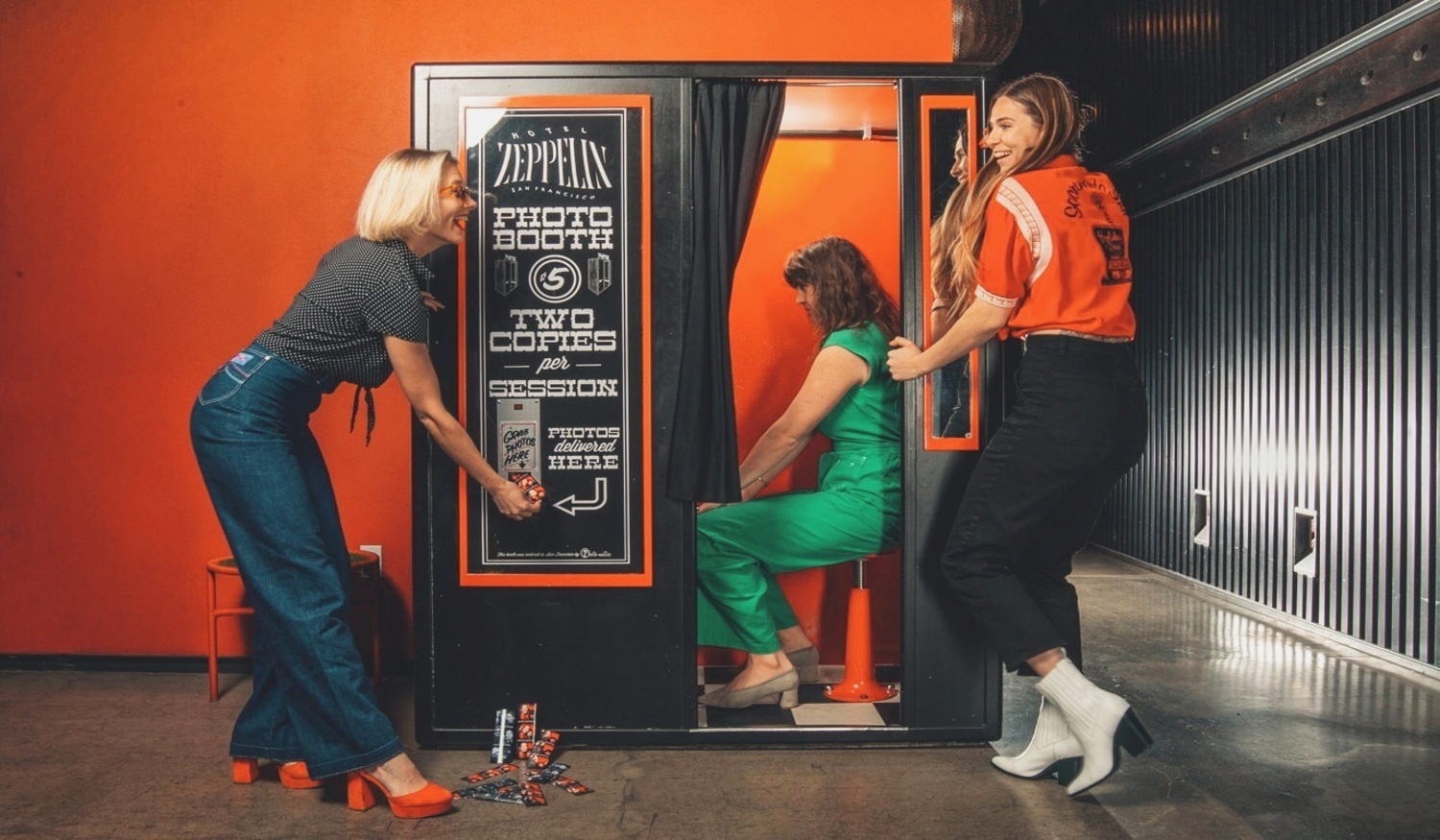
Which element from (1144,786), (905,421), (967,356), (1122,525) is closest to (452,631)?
(905,421)

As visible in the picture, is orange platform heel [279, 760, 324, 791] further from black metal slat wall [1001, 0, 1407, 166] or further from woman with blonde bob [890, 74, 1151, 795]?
black metal slat wall [1001, 0, 1407, 166]

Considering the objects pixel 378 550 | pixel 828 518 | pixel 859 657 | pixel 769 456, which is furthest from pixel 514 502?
pixel 859 657

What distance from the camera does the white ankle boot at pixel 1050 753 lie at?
276cm

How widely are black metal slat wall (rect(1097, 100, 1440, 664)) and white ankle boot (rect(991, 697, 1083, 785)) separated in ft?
7.16

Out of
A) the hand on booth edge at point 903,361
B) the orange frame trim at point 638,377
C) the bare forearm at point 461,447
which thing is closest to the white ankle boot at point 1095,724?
the hand on booth edge at point 903,361

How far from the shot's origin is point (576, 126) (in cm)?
298

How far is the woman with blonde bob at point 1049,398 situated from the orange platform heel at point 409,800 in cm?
135

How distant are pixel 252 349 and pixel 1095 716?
2159mm

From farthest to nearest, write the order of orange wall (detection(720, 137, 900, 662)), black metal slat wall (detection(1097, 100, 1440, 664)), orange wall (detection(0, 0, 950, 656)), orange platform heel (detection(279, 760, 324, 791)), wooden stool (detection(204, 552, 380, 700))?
black metal slat wall (detection(1097, 100, 1440, 664)), orange wall (detection(720, 137, 900, 662)), orange wall (detection(0, 0, 950, 656)), wooden stool (detection(204, 552, 380, 700)), orange platform heel (detection(279, 760, 324, 791))

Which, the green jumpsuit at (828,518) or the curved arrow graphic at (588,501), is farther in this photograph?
the green jumpsuit at (828,518)

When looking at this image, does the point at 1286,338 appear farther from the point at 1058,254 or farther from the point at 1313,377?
the point at 1058,254

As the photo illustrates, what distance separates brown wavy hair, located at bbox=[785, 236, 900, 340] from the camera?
342 centimetres

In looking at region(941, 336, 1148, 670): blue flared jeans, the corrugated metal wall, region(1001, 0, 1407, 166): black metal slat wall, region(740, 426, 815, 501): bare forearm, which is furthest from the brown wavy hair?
region(1001, 0, 1407, 166): black metal slat wall

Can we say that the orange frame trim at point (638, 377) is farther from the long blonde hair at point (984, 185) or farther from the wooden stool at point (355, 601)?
the long blonde hair at point (984, 185)
